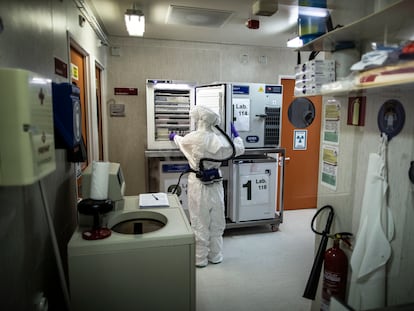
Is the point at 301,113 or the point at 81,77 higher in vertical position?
the point at 81,77

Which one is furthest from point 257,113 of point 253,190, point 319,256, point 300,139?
point 319,256

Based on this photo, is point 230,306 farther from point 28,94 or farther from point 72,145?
point 28,94

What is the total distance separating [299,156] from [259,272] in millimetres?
2412

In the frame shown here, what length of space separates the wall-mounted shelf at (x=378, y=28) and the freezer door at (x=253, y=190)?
7.22 feet

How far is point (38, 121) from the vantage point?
36.4 inches

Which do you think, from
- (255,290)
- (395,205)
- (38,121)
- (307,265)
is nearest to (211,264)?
(255,290)

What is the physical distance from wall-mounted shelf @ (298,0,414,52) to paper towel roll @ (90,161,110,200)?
55.7 inches

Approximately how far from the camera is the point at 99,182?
1.64 metres

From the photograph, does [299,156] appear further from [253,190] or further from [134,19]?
[134,19]

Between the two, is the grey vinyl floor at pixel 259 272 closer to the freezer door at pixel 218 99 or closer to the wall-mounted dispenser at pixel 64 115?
the freezer door at pixel 218 99

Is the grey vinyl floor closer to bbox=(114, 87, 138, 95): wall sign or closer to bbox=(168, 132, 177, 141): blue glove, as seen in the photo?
bbox=(168, 132, 177, 141): blue glove

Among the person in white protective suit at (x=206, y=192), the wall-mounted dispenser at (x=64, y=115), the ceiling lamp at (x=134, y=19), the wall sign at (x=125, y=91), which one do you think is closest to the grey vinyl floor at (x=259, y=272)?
the person in white protective suit at (x=206, y=192)

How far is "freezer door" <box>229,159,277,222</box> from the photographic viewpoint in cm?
384

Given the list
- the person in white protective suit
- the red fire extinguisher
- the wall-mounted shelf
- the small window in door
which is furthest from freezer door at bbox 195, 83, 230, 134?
the red fire extinguisher
